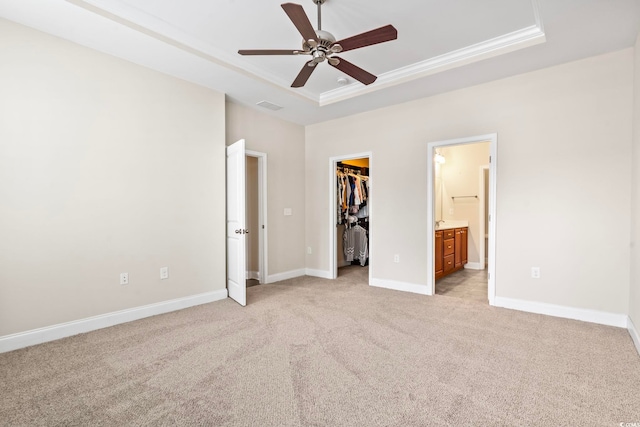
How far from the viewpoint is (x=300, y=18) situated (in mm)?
1961

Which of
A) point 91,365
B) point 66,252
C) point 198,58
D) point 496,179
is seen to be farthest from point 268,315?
point 496,179

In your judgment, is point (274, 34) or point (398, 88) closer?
point (274, 34)

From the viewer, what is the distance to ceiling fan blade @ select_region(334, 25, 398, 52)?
2078mm

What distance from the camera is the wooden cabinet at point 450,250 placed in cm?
471

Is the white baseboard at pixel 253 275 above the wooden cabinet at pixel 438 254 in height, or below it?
below

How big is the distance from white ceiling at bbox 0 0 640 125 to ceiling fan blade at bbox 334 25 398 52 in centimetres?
47

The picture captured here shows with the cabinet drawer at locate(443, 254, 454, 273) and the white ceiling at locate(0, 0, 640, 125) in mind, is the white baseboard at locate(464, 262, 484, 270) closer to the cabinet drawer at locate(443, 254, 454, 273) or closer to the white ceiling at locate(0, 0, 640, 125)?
the cabinet drawer at locate(443, 254, 454, 273)

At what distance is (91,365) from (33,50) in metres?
2.65

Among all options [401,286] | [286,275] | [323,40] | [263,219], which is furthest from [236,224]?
Answer: [401,286]

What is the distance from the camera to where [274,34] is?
290cm

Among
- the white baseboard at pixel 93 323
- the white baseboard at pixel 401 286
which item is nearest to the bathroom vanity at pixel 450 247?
the white baseboard at pixel 401 286

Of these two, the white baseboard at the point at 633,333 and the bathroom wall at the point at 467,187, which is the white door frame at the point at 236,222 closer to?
the white baseboard at the point at 633,333

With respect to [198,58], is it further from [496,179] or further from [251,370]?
[496,179]

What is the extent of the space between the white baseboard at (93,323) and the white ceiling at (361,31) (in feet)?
8.44
